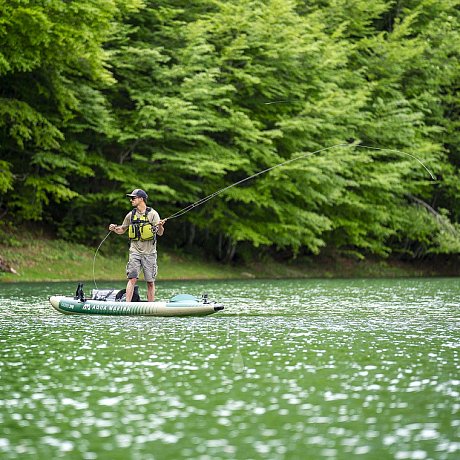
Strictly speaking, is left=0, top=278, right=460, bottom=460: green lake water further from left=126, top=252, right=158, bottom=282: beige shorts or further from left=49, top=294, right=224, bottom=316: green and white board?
left=126, top=252, right=158, bottom=282: beige shorts

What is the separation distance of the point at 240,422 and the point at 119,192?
2646cm

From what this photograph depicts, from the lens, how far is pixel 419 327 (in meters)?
14.7

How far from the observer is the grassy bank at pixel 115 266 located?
29.5 meters

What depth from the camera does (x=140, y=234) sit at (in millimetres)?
16719

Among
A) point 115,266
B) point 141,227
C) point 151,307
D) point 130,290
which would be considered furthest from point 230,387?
point 115,266

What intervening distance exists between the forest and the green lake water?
1510 centimetres

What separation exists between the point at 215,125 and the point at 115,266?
600cm

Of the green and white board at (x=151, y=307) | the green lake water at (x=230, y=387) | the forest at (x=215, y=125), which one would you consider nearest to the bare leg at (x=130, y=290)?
the green and white board at (x=151, y=307)

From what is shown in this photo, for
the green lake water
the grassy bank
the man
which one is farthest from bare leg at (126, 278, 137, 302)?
the grassy bank

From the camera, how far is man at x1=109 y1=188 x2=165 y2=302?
16.5m

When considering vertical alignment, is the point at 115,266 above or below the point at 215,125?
below

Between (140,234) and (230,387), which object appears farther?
(140,234)

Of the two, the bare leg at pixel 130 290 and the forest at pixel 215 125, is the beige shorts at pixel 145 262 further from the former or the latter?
the forest at pixel 215 125

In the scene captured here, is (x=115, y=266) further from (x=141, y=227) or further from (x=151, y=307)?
(x=151, y=307)
